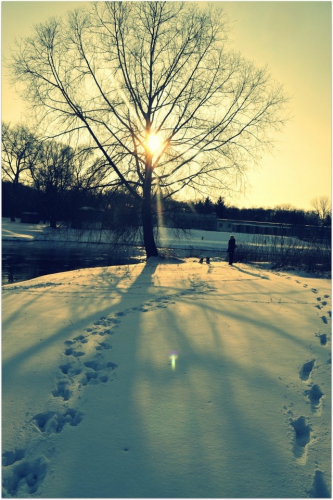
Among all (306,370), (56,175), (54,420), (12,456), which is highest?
(56,175)

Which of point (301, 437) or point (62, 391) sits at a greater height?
point (62, 391)

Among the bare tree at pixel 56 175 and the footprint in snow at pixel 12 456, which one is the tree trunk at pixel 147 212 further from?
the footprint in snow at pixel 12 456

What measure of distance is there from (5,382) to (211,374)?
2417 millimetres

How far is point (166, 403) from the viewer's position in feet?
11.7

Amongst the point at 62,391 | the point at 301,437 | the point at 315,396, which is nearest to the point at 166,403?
the point at 62,391

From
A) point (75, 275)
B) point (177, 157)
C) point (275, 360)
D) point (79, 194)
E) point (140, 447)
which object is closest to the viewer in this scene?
point (140, 447)

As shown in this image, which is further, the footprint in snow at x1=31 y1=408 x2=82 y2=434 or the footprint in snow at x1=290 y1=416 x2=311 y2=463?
the footprint in snow at x1=31 y1=408 x2=82 y2=434

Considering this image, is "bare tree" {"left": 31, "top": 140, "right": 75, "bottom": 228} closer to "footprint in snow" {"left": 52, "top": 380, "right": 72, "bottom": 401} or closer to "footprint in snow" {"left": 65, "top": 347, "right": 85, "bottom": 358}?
"footprint in snow" {"left": 65, "top": 347, "right": 85, "bottom": 358}

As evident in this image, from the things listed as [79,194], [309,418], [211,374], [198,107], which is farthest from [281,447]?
[198,107]

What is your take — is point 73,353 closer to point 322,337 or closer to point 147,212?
point 322,337

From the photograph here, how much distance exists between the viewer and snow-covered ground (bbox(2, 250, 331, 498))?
2.74 metres

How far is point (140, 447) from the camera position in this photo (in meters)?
Result: 2.99

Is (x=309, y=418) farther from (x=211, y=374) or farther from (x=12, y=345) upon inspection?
(x=12, y=345)

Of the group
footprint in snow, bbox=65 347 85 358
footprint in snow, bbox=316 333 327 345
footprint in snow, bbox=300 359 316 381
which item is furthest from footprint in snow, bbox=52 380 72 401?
footprint in snow, bbox=316 333 327 345
